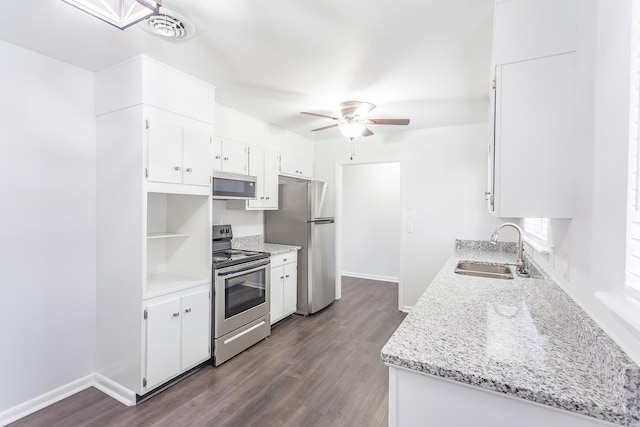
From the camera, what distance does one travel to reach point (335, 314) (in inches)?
157

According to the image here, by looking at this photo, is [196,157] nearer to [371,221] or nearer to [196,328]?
[196,328]

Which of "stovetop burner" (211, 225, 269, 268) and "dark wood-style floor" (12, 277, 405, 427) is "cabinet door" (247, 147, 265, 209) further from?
"dark wood-style floor" (12, 277, 405, 427)

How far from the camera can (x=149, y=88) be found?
7.10ft

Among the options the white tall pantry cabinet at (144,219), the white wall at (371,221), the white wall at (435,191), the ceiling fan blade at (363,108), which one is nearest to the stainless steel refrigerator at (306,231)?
the white wall at (435,191)

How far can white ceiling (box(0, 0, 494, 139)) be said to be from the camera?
5.31ft

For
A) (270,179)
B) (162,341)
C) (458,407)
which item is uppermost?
(270,179)

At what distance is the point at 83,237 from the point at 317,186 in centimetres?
Answer: 248

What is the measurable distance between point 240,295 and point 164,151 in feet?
4.85

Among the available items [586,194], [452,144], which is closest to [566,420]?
[586,194]

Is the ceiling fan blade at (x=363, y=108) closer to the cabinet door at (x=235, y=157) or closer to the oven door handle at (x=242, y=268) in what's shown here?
the cabinet door at (x=235, y=157)

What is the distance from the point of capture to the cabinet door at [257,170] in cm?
345

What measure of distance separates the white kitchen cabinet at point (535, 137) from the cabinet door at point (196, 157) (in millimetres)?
2181

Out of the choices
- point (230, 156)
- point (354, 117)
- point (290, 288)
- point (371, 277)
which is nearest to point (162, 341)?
point (290, 288)

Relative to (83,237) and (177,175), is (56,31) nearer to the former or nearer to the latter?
(177,175)
